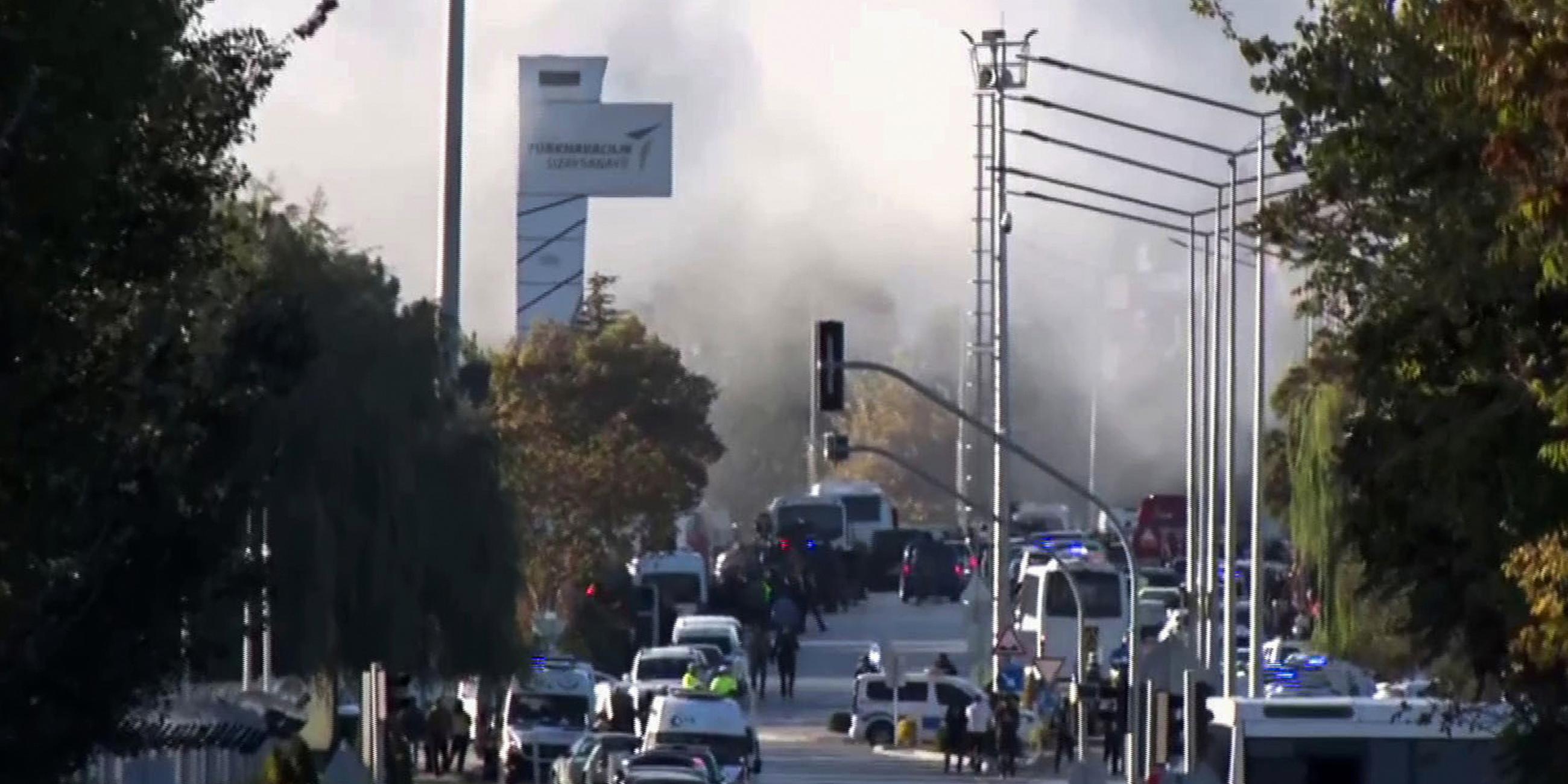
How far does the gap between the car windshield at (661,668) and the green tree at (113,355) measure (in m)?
36.1

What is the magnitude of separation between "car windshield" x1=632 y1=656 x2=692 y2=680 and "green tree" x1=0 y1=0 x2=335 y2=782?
1423 inches

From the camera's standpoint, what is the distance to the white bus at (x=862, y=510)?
349 ft

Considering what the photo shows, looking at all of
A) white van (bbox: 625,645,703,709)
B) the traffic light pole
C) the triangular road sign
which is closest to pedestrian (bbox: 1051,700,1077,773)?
the triangular road sign

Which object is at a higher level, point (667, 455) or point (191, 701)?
point (667, 455)

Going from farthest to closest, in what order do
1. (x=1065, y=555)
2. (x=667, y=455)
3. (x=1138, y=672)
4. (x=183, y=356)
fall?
(x=667, y=455) < (x=1065, y=555) < (x=1138, y=672) < (x=183, y=356)

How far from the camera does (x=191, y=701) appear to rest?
29.9 metres

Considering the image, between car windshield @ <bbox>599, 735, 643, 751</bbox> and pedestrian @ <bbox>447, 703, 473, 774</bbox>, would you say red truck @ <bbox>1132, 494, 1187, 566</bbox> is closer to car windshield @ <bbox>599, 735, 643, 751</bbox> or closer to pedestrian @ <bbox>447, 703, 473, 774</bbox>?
car windshield @ <bbox>599, 735, 643, 751</bbox>

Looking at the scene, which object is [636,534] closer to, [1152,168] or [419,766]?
[419,766]

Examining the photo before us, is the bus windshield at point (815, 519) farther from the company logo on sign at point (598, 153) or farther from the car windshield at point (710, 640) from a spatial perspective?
the car windshield at point (710, 640)

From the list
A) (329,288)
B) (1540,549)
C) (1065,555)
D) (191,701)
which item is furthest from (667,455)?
(1540,549)

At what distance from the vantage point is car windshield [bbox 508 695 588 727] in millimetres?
48562

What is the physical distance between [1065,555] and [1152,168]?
2783 centimetres

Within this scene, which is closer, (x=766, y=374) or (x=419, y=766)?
(x=419, y=766)

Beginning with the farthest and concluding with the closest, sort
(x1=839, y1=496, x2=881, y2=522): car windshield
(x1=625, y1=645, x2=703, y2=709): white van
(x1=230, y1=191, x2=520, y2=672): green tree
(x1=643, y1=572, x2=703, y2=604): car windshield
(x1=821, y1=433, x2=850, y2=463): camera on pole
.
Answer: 1. (x1=839, y1=496, x2=881, y2=522): car windshield
2. (x1=643, y1=572, x2=703, y2=604): car windshield
3. (x1=625, y1=645, x2=703, y2=709): white van
4. (x1=821, y1=433, x2=850, y2=463): camera on pole
5. (x1=230, y1=191, x2=520, y2=672): green tree
